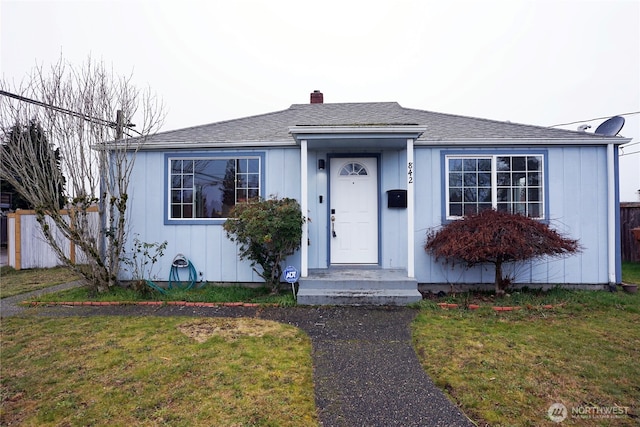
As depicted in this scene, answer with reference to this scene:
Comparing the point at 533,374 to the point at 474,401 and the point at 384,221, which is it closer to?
the point at 474,401

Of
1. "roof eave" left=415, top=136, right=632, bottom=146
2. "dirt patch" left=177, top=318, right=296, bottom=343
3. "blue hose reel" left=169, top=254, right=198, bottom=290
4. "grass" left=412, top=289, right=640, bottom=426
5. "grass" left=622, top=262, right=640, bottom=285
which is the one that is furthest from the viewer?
"grass" left=622, top=262, right=640, bottom=285

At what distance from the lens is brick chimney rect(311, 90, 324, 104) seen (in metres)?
9.52

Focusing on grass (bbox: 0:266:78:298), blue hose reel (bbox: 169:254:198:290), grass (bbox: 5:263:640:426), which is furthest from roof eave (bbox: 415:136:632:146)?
grass (bbox: 0:266:78:298)

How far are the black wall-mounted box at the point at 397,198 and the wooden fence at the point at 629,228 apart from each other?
337 inches

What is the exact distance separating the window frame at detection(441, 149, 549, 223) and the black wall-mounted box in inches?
30.8

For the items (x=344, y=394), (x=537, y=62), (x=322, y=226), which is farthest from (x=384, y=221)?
(x=537, y=62)

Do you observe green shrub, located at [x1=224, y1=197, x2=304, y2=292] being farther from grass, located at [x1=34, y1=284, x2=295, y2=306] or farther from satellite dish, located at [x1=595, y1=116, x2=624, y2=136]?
satellite dish, located at [x1=595, y1=116, x2=624, y2=136]

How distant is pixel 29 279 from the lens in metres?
7.75

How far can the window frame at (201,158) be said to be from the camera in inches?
247

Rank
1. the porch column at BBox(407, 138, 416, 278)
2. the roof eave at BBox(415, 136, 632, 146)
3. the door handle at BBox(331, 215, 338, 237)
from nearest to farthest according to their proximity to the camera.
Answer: the porch column at BBox(407, 138, 416, 278) → the roof eave at BBox(415, 136, 632, 146) → the door handle at BBox(331, 215, 338, 237)

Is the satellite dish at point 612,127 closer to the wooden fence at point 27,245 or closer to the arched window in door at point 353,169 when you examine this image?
the arched window in door at point 353,169

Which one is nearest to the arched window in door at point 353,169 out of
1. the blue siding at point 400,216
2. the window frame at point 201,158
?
the blue siding at point 400,216

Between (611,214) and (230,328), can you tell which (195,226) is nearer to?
(230,328)

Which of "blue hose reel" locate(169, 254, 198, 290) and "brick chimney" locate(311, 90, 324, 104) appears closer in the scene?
"blue hose reel" locate(169, 254, 198, 290)
